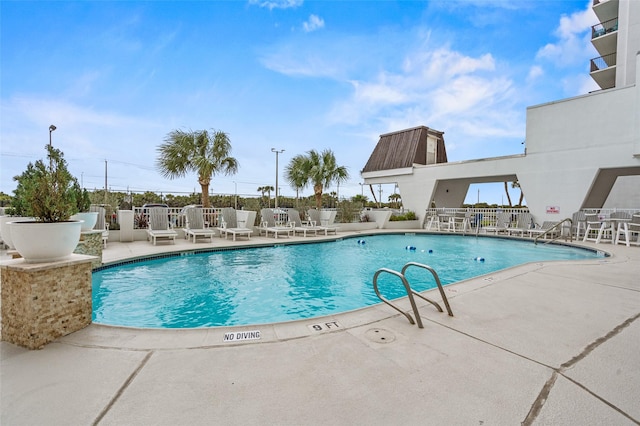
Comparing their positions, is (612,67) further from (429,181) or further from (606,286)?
(606,286)

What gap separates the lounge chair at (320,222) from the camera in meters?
12.8

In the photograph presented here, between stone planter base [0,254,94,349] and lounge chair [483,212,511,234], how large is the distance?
50.0 feet

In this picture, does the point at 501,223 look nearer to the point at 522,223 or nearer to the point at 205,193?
the point at 522,223

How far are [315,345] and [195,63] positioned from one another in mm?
11856

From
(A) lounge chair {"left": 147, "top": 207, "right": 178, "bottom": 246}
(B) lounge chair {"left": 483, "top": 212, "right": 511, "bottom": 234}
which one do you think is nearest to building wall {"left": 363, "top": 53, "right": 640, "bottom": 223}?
(B) lounge chair {"left": 483, "top": 212, "right": 511, "bottom": 234}

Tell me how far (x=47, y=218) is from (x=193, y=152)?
11.3 metres

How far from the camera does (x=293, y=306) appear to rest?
464 cm

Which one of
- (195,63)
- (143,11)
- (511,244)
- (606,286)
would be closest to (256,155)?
(195,63)

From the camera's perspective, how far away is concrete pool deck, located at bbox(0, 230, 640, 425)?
1.68 metres

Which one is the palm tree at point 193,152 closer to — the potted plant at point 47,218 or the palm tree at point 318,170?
the palm tree at point 318,170

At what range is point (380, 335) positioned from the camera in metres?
2.78

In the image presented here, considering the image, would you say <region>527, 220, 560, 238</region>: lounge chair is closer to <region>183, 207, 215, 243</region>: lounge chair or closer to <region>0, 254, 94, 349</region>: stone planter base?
<region>183, 207, 215, 243</region>: lounge chair

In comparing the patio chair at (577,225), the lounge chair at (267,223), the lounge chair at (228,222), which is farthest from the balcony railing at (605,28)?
the lounge chair at (228,222)

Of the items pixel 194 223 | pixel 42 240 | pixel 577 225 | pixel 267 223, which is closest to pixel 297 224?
pixel 267 223
